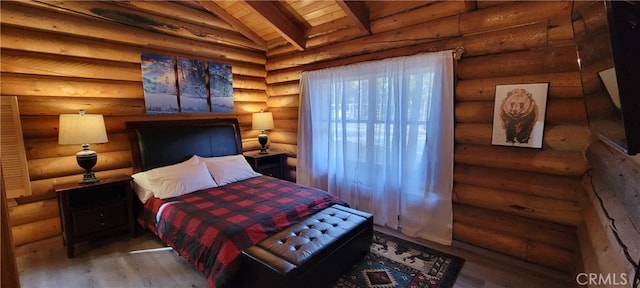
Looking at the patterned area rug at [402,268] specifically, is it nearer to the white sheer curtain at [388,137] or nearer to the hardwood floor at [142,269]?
the hardwood floor at [142,269]

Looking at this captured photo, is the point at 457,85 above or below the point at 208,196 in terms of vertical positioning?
above

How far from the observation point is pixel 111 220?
284 cm

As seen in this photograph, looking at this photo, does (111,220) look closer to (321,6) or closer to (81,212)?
(81,212)

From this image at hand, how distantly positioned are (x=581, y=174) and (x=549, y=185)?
0.76 feet

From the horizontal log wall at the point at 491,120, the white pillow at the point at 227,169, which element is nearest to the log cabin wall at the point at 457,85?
the horizontal log wall at the point at 491,120

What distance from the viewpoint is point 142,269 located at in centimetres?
243

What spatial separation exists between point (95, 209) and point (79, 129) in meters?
0.82

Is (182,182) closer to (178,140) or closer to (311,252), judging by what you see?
(178,140)

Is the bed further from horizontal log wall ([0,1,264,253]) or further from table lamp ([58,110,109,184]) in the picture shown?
table lamp ([58,110,109,184])

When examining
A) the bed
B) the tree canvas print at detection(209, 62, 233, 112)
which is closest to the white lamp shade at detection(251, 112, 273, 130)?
the bed

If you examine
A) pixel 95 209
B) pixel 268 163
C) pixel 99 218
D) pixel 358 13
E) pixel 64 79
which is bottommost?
pixel 99 218

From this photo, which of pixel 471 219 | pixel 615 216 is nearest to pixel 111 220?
pixel 471 219

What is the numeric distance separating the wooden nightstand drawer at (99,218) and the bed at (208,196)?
19 cm

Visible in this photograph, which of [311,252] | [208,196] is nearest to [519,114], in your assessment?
[311,252]
